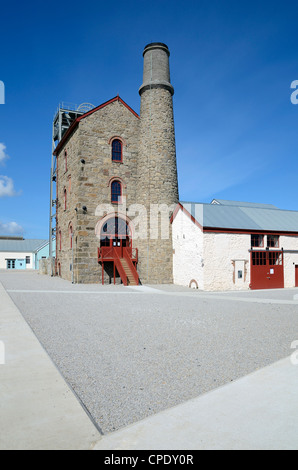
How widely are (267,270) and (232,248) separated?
112 inches

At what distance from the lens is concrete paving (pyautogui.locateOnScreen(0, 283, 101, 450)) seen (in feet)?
9.57

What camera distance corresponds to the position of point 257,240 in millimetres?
19734

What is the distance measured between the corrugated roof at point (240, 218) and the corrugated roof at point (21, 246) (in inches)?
1522

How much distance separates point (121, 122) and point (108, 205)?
6.23 metres

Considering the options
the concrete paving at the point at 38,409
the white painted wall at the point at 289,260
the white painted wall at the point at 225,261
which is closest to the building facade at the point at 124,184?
the white painted wall at the point at 225,261

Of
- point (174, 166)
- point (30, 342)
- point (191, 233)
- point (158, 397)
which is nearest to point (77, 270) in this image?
point (191, 233)

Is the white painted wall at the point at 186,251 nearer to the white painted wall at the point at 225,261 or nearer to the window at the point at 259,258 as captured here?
the white painted wall at the point at 225,261

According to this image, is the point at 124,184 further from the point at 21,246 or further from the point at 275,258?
the point at 21,246

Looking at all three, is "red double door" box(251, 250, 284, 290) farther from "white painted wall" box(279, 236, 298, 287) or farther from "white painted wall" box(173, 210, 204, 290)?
"white painted wall" box(173, 210, 204, 290)

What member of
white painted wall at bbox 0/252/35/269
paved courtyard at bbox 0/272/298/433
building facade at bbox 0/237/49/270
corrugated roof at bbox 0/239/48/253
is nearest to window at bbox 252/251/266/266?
paved courtyard at bbox 0/272/298/433

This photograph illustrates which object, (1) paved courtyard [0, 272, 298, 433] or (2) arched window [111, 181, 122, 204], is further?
(2) arched window [111, 181, 122, 204]

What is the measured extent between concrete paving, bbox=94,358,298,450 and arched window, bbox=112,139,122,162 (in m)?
20.6

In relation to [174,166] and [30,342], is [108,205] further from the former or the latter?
[30,342]
